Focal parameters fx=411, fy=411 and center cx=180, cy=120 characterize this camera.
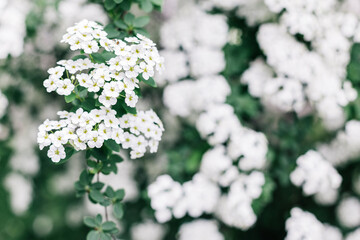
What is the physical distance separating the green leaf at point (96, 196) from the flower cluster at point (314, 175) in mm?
1079

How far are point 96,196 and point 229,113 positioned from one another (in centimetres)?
87

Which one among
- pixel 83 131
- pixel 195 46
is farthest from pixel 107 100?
pixel 195 46

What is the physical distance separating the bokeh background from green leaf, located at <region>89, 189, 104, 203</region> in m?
0.46

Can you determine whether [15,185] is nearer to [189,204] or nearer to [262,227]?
[189,204]

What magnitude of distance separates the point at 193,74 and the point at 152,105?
1.57 ft

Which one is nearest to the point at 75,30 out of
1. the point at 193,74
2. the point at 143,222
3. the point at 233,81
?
the point at 193,74

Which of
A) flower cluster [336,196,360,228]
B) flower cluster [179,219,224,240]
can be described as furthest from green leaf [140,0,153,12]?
flower cluster [336,196,360,228]

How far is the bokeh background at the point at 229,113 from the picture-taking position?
2197 millimetres

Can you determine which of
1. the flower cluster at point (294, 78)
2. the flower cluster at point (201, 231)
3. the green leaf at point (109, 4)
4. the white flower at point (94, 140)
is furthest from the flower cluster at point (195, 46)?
the white flower at point (94, 140)

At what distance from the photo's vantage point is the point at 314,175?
85.8 inches

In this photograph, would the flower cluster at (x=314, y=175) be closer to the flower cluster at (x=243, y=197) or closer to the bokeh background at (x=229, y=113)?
the bokeh background at (x=229, y=113)

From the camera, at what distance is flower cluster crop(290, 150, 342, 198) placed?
2182 mm

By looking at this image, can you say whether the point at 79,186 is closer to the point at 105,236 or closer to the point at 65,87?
the point at 105,236

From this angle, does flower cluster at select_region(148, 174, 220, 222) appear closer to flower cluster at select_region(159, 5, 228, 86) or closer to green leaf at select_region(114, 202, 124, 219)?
green leaf at select_region(114, 202, 124, 219)
